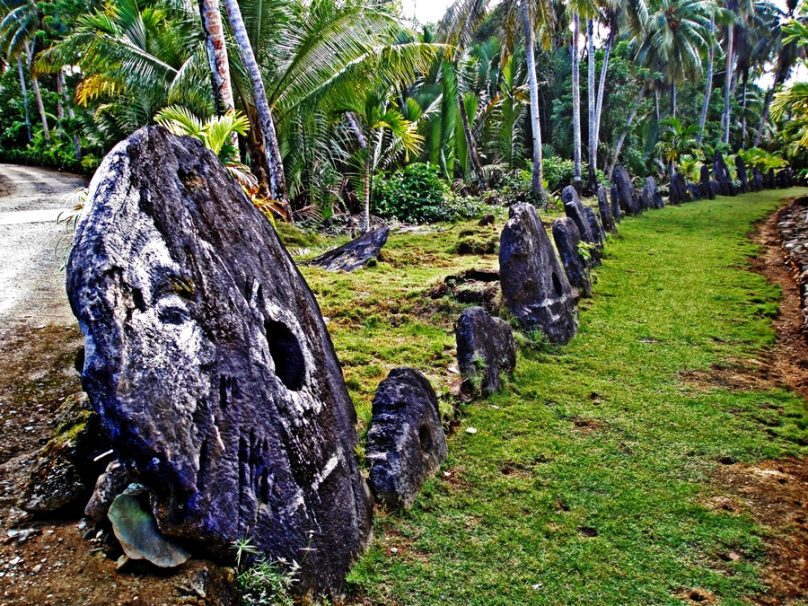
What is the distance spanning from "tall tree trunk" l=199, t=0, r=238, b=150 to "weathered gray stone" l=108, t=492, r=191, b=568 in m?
8.00

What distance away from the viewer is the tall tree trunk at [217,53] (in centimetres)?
997

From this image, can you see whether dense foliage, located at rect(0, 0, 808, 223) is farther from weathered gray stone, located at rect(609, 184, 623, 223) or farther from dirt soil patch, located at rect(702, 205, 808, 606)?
dirt soil patch, located at rect(702, 205, 808, 606)

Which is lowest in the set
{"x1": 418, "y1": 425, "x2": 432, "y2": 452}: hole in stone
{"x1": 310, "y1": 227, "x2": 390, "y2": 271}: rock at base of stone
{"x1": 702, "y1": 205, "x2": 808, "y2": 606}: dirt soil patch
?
{"x1": 702, "y1": 205, "x2": 808, "y2": 606}: dirt soil patch

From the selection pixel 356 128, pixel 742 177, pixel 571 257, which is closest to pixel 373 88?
pixel 356 128

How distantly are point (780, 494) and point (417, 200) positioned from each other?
12.8 m

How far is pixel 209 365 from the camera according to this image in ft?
9.05

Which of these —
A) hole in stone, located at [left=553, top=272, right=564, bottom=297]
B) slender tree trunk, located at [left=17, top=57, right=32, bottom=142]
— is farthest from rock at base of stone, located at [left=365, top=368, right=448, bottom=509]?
slender tree trunk, located at [left=17, top=57, right=32, bottom=142]

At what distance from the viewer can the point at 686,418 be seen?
546 centimetres

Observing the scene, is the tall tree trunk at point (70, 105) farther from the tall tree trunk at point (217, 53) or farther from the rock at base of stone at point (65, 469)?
the rock at base of stone at point (65, 469)

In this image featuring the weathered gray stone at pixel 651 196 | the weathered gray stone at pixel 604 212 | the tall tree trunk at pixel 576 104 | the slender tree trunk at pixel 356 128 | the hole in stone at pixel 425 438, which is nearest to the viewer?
the hole in stone at pixel 425 438

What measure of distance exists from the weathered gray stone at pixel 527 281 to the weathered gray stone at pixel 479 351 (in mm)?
1274

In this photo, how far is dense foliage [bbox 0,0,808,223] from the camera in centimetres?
1250

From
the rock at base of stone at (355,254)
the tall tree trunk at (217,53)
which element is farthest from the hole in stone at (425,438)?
the tall tree trunk at (217,53)

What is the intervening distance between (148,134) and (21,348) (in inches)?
125
